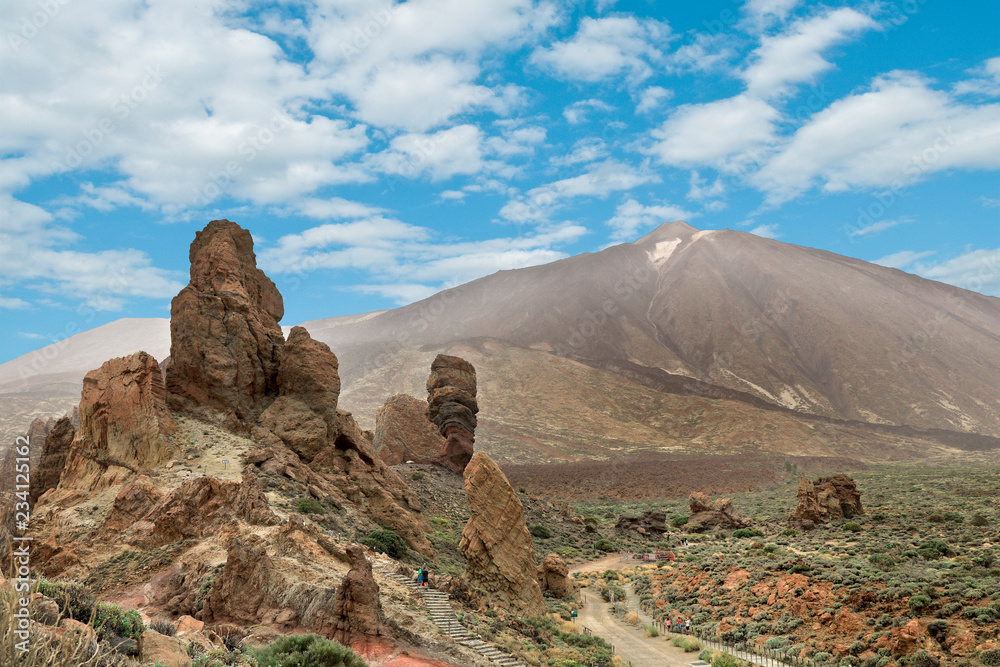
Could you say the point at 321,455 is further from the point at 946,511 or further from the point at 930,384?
the point at 930,384

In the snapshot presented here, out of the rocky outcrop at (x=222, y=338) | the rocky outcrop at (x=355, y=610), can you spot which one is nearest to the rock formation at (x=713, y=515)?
the rocky outcrop at (x=222, y=338)

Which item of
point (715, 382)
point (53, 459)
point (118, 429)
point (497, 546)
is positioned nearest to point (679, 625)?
point (497, 546)

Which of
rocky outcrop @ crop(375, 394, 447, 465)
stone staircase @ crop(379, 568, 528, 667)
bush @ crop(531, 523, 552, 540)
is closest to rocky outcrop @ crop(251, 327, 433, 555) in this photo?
stone staircase @ crop(379, 568, 528, 667)

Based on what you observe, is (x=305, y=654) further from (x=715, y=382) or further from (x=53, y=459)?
(x=715, y=382)

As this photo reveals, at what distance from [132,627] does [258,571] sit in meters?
7.00

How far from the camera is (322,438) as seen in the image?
27531mm

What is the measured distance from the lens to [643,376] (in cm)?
14962

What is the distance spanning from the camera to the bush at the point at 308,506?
22208 millimetres

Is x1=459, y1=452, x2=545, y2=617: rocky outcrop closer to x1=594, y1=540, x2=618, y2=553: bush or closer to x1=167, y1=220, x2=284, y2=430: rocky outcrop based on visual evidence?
x1=167, y1=220, x2=284, y2=430: rocky outcrop

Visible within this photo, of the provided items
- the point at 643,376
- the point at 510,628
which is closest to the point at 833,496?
the point at 510,628

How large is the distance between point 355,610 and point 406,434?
3834 cm

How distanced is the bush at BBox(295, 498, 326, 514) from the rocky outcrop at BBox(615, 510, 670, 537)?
33275 mm

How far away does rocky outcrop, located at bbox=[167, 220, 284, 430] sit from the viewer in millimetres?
25875

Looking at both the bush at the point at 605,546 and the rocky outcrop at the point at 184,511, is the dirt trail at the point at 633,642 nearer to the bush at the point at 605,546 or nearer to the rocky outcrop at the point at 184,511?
the rocky outcrop at the point at 184,511
